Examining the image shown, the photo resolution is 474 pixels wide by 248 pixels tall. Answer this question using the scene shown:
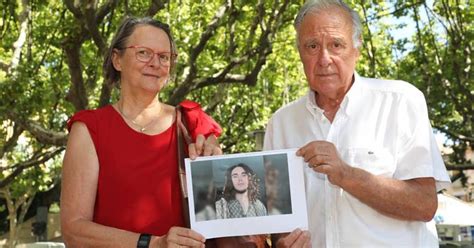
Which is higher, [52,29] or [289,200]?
[52,29]

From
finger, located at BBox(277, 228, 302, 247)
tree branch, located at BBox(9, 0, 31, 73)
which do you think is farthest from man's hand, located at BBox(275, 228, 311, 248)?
tree branch, located at BBox(9, 0, 31, 73)

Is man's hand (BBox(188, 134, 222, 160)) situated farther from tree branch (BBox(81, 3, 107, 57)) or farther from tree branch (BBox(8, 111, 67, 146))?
tree branch (BBox(8, 111, 67, 146))

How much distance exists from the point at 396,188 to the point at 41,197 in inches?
1244

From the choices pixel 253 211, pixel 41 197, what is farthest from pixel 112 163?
pixel 41 197

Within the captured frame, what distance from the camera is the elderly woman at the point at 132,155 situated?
2.82m

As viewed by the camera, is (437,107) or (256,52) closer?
(256,52)

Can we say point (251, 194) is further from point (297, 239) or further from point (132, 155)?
point (132, 155)

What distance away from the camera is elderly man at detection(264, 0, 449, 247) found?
2771mm

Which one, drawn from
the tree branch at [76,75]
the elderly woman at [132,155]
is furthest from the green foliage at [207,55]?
the elderly woman at [132,155]

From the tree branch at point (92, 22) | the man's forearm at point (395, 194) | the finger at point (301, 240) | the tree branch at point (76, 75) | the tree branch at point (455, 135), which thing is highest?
the tree branch at point (92, 22)

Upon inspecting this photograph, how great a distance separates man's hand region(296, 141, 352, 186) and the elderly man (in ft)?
0.22

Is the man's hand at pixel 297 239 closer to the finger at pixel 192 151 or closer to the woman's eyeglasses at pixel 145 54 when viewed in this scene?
the finger at pixel 192 151

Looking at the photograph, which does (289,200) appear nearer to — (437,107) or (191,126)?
(191,126)

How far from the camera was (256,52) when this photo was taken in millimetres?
13641
